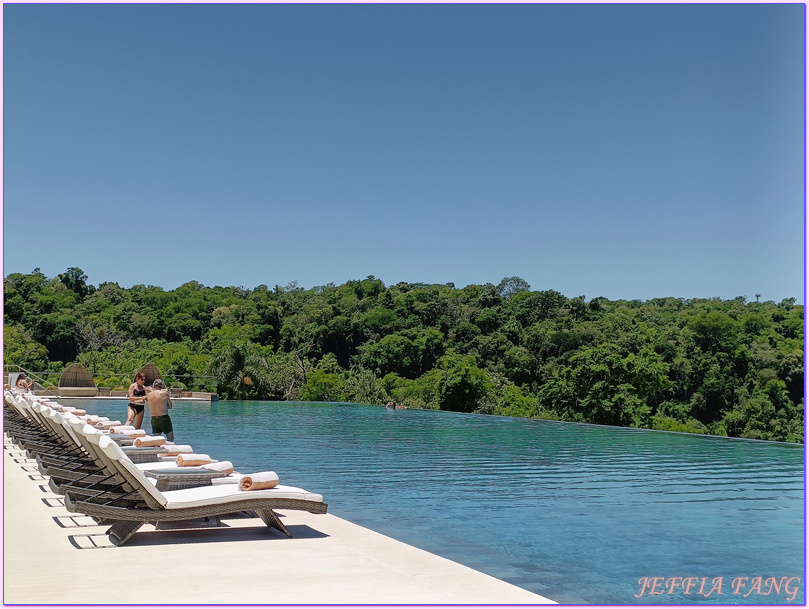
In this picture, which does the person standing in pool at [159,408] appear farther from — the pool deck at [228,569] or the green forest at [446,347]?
the green forest at [446,347]

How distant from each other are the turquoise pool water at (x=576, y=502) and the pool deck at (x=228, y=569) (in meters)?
0.91

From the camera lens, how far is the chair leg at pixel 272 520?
573 centimetres

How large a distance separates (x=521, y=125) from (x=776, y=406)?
1470 cm

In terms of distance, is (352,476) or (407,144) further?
(407,144)

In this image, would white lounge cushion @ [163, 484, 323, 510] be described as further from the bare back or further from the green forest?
the green forest

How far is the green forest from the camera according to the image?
2977 cm

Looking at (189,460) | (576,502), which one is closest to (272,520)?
(189,460)

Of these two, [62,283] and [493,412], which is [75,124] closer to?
[493,412]

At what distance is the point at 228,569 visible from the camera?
4.61 metres

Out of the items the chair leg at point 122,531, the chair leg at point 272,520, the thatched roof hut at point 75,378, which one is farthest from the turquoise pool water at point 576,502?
the thatched roof hut at point 75,378

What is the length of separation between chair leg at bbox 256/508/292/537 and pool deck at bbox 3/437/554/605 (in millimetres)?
58

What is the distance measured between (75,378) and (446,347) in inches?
753

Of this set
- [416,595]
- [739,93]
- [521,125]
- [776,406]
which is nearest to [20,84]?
[416,595]

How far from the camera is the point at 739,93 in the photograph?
110 ft
